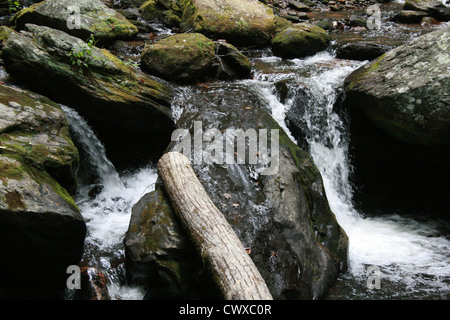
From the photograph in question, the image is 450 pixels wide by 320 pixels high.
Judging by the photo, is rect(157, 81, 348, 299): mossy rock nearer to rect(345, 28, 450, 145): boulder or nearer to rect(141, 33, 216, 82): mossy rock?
rect(345, 28, 450, 145): boulder

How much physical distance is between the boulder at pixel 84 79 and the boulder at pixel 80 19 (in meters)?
2.50

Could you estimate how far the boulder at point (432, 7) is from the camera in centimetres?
1134

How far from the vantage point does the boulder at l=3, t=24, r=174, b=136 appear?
5.29 metres

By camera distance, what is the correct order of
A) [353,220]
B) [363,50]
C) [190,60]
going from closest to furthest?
[353,220] < [190,60] < [363,50]

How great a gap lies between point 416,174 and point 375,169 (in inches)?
30.2

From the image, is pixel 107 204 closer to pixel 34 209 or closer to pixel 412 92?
pixel 34 209

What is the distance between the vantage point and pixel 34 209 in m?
3.21

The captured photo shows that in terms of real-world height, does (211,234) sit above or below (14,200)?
below

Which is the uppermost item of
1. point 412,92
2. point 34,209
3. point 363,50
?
point 363,50
